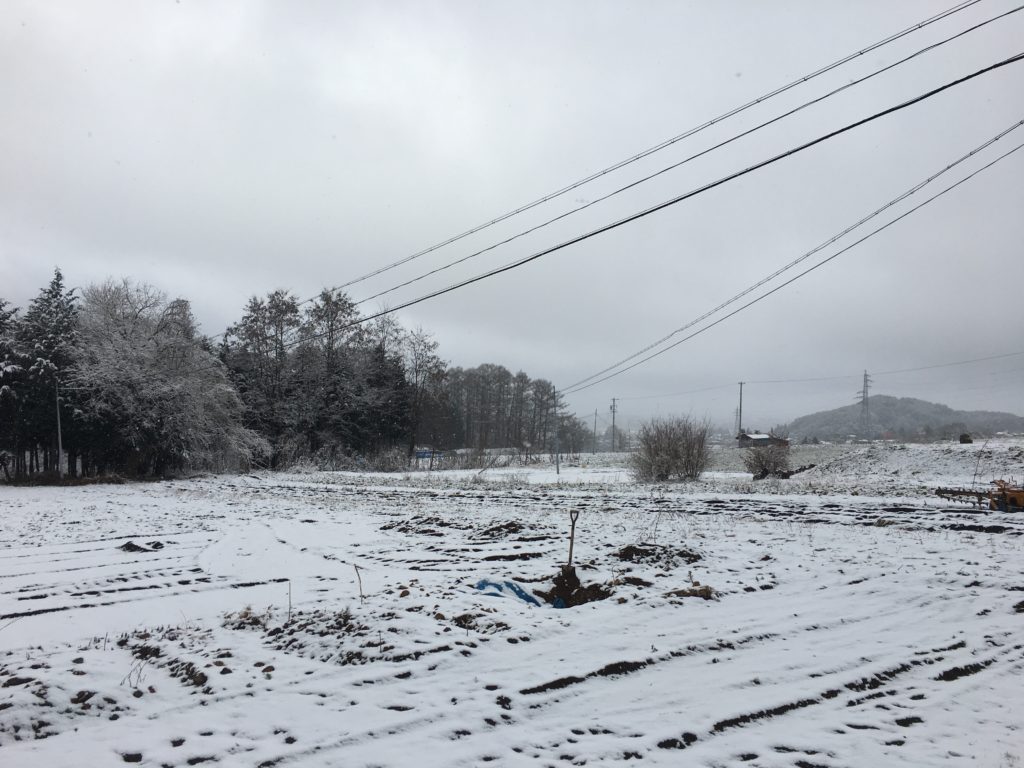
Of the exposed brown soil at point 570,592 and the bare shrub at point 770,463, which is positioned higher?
the exposed brown soil at point 570,592

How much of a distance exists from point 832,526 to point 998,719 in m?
7.35

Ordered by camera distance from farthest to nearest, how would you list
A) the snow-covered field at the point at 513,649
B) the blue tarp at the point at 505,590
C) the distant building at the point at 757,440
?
the distant building at the point at 757,440 < the blue tarp at the point at 505,590 < the snow-covered field at the point at 513,649

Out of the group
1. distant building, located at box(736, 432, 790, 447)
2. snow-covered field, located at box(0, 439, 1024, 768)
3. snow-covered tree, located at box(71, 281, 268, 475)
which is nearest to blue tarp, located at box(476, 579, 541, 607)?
snow-covered field, located at box(0, 439, 1024, 768)

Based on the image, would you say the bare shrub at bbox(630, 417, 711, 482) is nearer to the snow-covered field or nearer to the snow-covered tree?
the snow-covered field

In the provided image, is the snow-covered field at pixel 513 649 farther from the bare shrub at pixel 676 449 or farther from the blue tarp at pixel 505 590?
the bare shrub at pixel 676 449

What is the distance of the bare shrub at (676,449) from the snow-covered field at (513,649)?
13.1 m

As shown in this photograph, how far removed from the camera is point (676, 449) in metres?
23.1

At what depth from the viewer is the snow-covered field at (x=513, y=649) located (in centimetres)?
326

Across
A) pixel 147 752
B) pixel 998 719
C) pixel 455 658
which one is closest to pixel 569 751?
pixel 455 658

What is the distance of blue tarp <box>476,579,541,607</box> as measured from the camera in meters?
5.95

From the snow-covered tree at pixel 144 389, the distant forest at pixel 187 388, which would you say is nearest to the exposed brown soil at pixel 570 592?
the distant forest at pixel 187 388

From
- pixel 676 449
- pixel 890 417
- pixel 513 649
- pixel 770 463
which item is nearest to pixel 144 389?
pixel 676 449

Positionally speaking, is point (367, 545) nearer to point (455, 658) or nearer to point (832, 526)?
point (455, 658)

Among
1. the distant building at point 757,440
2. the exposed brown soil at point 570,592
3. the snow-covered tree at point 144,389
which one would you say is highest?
the snow-covered tree at point 144,389
